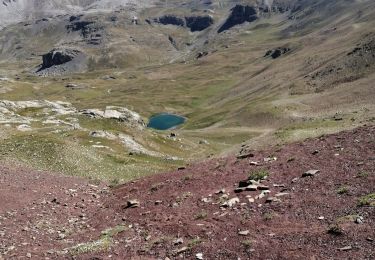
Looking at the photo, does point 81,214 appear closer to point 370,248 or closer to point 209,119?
point 370,248

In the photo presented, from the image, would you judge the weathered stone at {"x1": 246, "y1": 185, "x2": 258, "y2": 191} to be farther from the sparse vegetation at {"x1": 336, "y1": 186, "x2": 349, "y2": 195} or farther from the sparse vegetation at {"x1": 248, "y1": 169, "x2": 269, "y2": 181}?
the sparse vegetation at {"x1": 336, "y1": 186, "x2": 349, "y2": 195}

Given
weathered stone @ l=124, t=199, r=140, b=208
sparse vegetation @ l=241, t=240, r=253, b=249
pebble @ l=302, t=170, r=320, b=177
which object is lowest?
weathered stone @ l=124, t=199, r=140, b=208

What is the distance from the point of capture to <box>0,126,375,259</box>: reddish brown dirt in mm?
20828

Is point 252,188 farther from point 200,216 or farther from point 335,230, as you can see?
point 335,230

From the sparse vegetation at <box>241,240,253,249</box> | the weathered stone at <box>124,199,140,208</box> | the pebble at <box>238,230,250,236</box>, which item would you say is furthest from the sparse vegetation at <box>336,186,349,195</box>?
the weathered stone at <box>124,199,140,208</box>

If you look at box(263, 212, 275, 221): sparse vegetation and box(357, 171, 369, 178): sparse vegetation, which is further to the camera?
box(357, 171, 369, 178): sparse vegetation

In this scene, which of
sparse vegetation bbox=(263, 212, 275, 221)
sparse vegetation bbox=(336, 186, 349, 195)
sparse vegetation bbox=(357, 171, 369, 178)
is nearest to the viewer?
sparse vegetation bbox=(263, 212, 275, 221)

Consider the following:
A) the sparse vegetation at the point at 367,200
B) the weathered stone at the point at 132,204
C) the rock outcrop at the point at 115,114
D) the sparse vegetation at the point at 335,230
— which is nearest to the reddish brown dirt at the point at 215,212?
the sparse vegetation at the point at 335,230

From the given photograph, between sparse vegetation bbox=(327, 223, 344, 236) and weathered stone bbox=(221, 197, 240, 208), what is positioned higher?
sparse vegetation bbox=(327, 223, 344, 236)

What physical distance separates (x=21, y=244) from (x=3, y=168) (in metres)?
19.9

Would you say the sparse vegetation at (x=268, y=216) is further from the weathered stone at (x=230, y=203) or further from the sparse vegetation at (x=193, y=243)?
the sparse vegetation at (x=193, y=243)

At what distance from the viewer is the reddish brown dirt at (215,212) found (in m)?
20.8

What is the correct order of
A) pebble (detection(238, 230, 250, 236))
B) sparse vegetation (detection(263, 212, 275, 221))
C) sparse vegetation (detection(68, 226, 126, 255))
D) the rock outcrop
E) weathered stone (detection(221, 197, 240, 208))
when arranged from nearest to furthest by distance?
pebble (detection(238, 230, 250, 236))
sparse vegetation (detection(263, 212, 275, 221))
sparse vegetation (detection(68, 226, 126, 255))
weathered stone (detection(221, 197, 240, 208))
the rock outcrop

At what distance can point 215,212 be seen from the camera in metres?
26.6
